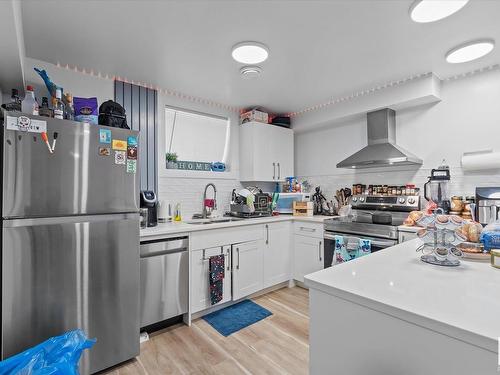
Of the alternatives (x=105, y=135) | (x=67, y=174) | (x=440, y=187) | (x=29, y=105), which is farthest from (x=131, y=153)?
(x=440, y=187)

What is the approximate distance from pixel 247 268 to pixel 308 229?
35.2 inches

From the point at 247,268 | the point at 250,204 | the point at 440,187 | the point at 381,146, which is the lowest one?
the point at 247,268

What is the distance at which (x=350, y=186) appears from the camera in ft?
11.5

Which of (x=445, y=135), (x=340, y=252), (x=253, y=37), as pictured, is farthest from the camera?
(x=445, y=135)

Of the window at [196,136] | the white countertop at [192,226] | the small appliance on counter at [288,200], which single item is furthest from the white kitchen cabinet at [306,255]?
the window at [196,136]

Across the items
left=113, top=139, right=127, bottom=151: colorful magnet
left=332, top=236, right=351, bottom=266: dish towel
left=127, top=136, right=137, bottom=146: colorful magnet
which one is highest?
left=127, top=136, right=137, bottom=146: colorful magnet

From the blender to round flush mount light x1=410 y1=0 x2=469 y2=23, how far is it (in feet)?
4.84

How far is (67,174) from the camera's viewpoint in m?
1.61

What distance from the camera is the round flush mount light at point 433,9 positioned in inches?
60.9

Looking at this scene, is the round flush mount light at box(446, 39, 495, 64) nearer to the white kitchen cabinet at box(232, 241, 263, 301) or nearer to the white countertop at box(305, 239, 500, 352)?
the white countertop at box(305, 239, 500, 352)

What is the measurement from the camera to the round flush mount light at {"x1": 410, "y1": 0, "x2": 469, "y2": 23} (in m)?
1.55

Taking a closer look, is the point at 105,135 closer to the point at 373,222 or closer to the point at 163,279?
the point at 163,279

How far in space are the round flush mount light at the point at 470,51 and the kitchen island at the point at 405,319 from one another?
6.19 ft

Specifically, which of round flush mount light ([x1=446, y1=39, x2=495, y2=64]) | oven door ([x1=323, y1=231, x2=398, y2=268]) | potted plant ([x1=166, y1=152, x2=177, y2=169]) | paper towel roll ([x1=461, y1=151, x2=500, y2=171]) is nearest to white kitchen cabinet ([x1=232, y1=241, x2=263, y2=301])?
oven door ([x1=323, y1=231, x2=398, y2=268])
